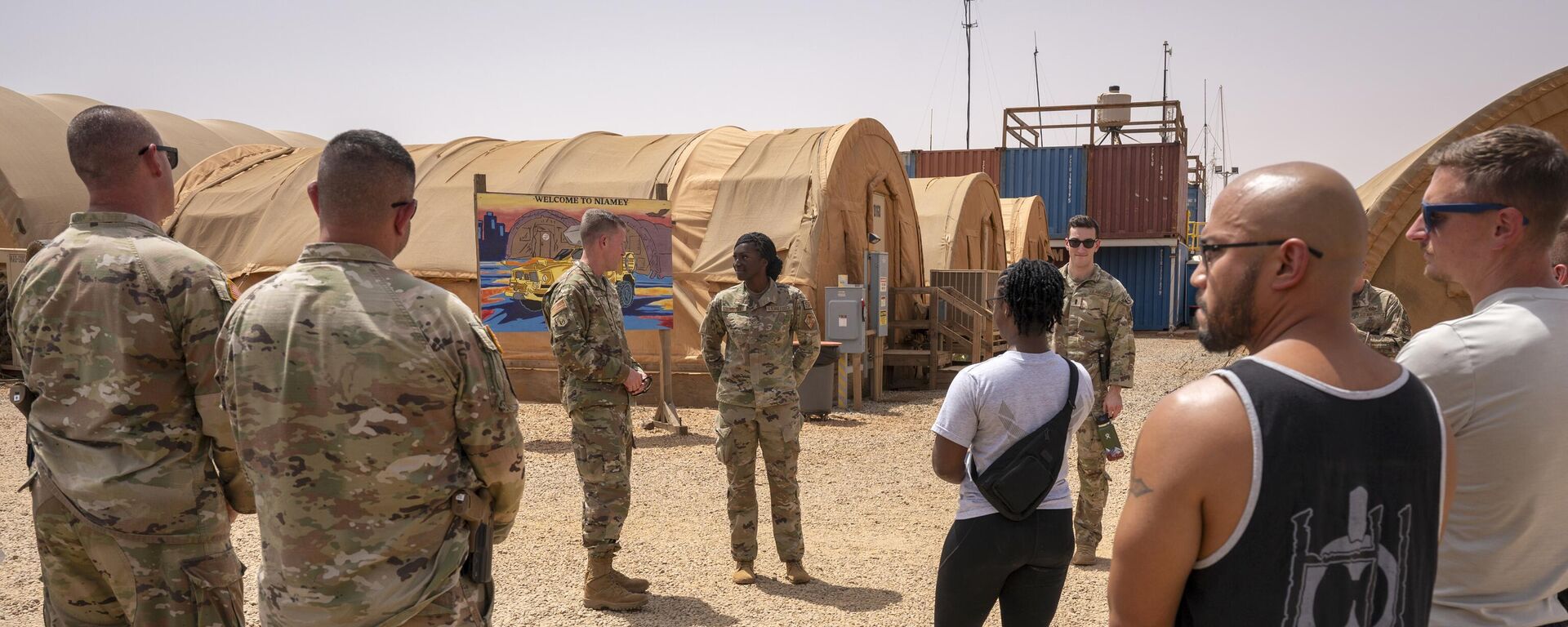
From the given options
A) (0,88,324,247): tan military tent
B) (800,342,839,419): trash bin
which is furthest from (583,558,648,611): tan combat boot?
(0,88,324,247): tan military tent

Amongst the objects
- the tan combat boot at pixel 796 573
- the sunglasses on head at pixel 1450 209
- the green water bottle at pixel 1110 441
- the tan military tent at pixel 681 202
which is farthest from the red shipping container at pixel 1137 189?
the sunglasses on head at pixel 1450 209

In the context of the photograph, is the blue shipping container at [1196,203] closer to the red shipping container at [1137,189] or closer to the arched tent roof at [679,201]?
the red shipping container at [1137,189]

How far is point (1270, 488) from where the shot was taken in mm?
1408

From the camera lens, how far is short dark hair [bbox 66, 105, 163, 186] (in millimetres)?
2863

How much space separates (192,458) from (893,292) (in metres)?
11.8

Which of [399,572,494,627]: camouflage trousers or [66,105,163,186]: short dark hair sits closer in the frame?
[399,572,494,627]: camouflage trousers

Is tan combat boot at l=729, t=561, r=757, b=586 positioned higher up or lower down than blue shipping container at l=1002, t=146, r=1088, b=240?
lower down

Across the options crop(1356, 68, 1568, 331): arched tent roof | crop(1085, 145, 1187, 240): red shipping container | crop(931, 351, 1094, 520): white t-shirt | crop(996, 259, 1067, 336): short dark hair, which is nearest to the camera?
crop(931, 351, 1094, 520): white t-shirt

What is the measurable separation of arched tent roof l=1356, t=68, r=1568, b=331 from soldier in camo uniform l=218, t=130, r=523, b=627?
8311mm

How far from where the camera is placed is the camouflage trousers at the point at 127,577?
270 centimetres

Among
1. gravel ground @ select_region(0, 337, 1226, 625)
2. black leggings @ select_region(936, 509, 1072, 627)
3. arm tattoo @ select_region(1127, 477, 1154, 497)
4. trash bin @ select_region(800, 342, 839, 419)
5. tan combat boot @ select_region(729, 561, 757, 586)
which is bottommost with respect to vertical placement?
gravel ground @ select_region(0, 337, 1226, 625)

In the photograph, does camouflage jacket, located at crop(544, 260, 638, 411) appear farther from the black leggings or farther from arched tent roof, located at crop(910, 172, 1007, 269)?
arched tent roof, located at crop(910, 172, 1007, 269)

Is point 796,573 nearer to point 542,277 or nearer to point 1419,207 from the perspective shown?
point 1419,207

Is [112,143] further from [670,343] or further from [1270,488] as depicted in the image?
[670,343]
